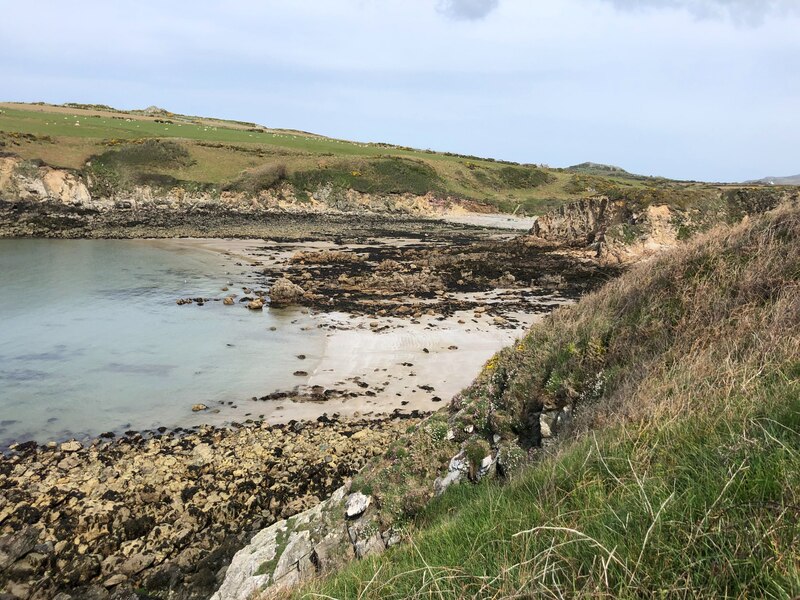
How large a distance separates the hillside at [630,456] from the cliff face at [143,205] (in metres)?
49.9

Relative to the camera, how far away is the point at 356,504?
23.6ft

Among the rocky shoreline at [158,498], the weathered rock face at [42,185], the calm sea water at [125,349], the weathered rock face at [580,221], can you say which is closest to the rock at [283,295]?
the calm sea water at [125,349]

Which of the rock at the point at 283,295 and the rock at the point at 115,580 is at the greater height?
the rock at the point at 283,295

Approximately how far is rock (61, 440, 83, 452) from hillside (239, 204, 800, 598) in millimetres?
7361

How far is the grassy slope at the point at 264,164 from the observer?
214 ft

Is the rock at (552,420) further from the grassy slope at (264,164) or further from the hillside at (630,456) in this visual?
the grassy slope at (264,164)

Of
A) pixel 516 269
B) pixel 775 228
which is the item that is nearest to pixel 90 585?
pixel 775 228

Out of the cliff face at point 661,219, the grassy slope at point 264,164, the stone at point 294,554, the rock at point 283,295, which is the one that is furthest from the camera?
the grassy slope at point 264,164

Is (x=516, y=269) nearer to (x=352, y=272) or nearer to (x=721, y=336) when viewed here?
(x=352, y=272)

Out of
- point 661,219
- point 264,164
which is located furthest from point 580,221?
→ point 264,164

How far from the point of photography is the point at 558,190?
85562mm

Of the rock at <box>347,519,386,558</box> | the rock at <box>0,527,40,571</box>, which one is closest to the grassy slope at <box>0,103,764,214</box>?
the rock at <box>347,519,386,558</box>

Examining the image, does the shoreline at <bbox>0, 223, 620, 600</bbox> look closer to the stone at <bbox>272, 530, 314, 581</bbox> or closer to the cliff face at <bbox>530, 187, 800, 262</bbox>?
the stone at <bbox>272, 530, 314, 581</bbox>

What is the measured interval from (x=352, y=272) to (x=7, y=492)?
2542 cm
